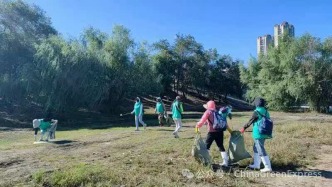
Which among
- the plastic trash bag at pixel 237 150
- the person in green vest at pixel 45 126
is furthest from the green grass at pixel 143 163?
the person in green vest at pixel 45 126

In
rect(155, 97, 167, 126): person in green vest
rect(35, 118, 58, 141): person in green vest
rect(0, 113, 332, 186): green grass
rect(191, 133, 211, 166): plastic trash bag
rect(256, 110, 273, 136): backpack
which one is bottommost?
rect(0, 113, 332, 186): green grass

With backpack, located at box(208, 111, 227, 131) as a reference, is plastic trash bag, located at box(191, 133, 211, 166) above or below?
below

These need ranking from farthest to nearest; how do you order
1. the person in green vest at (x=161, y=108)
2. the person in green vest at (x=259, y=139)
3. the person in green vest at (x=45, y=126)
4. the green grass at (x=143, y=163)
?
the person in green vest at (x=161, y=108) → the person in green vest at (x=45, y=126) → the person in green vest at (x=259, y=139) → the green grass at (x=143, y=163)

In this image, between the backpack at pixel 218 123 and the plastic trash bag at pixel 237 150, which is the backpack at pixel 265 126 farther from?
the backpack at pixel 218 123

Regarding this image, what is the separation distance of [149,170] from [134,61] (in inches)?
1200

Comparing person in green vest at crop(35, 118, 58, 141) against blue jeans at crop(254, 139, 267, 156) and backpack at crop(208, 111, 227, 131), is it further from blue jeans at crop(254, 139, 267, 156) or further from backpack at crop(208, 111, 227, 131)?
blue jeans at crop(254, 139, 267, 156)

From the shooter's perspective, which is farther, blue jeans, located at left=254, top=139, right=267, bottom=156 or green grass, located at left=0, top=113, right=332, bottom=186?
blue jeans, located at left=254, top=139, right=267, bottom=156

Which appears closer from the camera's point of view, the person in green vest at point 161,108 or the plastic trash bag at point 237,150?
the plastic trash bag at point 237,150

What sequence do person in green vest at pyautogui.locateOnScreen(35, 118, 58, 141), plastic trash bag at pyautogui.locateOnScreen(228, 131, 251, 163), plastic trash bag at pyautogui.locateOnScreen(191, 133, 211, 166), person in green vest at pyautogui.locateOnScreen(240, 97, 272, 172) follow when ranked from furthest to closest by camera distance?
person in green vest at pyautogui.locateOnScreen(35, 118, 58, 141) → plastic trash bag at pyautogui.locateOnScreen(228, 131, 251, 163) → plastic trash bag at pyautogui.locateOnScreen(191, 133, 211, 166) → person in green vest at pyautogui.locateOnScreen(240, 97, 272, 172)

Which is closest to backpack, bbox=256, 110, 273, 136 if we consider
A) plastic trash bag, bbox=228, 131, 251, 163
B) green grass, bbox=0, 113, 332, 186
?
plastic trash bag, bbox=228, 131, 251, 163

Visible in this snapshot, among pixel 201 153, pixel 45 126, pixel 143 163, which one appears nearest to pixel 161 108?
pixel 45 126

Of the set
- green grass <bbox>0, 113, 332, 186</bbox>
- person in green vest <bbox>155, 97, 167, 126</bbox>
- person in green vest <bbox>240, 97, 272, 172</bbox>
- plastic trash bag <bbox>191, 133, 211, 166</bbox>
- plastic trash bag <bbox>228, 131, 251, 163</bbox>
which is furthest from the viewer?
person in green vest <bbox>155, 97, 167, 126</bbox>

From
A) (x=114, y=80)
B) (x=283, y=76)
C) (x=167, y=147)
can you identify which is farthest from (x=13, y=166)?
(x=283, y=76)

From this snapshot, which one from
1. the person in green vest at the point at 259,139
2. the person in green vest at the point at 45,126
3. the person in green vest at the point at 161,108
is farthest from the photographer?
the person in green vest at the point at 161,108
